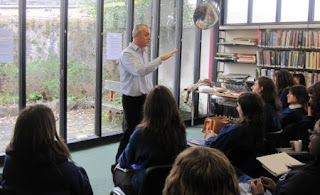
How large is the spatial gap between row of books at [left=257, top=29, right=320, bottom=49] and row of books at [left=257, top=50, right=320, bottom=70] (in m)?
0.11

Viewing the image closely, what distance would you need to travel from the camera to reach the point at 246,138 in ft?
8.21

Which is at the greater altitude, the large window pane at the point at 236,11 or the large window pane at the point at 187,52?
the large window pane at the point at 236,11

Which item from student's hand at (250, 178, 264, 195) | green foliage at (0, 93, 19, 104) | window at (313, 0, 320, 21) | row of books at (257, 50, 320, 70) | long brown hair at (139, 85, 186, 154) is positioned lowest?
student's hand at (250, 178, 264, 195)

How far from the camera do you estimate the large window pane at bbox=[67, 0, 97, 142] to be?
15.2ft

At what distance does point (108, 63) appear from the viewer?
16.7ft

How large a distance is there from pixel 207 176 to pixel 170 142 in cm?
114

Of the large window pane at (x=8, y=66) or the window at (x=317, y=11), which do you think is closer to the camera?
the large window pane at (x=8, y=66)

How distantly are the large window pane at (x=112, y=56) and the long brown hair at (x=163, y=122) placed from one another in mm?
2836

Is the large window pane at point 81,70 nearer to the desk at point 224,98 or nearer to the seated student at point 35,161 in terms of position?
the desk at point 224,98

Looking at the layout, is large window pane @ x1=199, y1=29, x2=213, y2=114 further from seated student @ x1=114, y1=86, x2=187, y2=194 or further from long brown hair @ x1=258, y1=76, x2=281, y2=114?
seated student @ x1=114, y1=86, x2=187, y2=194

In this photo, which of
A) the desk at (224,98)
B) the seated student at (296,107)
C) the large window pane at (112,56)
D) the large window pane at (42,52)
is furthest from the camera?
the desk at (224,98)

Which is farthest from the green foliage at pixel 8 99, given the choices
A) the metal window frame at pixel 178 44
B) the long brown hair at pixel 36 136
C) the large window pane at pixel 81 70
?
the metal window frame at pixel 178 44

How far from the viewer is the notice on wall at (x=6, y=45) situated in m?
3.91

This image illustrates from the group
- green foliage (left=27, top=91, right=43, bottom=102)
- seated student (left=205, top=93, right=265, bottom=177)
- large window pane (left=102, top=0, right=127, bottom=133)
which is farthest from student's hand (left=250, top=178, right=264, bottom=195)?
large window pane (left=102, top=0, right=127, bottom=133)
